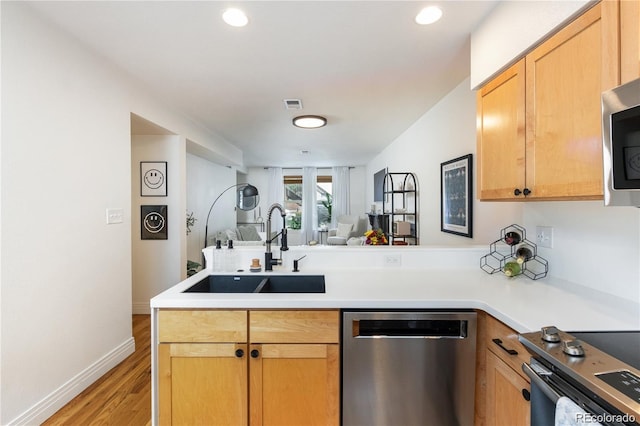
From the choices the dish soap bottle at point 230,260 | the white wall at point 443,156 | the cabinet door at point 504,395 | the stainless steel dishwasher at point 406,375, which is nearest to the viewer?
the cabinet door at point 504,395

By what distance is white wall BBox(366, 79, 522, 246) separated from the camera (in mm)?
2239

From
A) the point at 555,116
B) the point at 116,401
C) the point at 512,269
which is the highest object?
the point at 555,116

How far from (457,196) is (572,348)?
209cm

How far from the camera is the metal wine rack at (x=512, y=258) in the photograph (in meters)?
1.72

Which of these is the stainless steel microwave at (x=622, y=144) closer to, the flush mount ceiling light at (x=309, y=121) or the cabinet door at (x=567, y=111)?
the cabinet door at (x=567, y=111)

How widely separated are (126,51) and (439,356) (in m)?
2.87

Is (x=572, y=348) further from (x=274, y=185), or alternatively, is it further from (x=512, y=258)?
(x=274, y=185)

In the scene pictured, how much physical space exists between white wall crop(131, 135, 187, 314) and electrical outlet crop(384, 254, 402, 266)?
2638mm

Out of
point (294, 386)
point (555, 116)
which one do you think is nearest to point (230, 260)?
point (294, 386)

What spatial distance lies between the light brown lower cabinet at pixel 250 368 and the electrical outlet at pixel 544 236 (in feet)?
4.39

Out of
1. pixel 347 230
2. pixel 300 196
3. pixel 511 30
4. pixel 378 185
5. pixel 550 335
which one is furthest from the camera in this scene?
pixel 300 196

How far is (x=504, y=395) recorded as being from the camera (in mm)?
1138

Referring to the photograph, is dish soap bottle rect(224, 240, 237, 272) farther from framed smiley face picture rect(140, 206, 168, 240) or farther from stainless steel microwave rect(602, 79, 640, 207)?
framed smiley face picture rect(140, 206, 168, 240)

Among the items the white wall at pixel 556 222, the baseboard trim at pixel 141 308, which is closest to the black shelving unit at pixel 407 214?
the white wall at pixel 556 222
